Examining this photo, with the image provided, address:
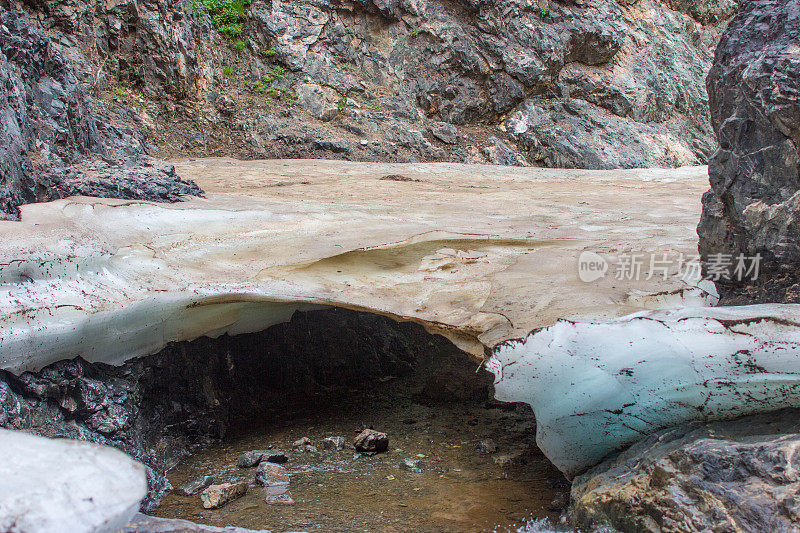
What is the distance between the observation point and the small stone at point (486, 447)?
273 centimetres

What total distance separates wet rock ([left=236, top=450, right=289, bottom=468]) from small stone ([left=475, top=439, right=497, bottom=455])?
0.80 metres

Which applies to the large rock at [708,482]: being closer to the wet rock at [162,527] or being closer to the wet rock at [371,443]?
the wet rock at [162,527]

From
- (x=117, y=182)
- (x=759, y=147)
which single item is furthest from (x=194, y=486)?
(x=759, y=147)

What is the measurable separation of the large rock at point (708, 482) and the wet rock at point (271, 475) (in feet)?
3.65

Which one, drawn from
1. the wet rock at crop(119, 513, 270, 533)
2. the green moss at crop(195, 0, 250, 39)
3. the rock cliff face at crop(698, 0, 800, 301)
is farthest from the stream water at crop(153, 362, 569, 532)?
the green moss at crop(195, 0, 250, 39)

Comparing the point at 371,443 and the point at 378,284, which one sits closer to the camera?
the point at 378,284

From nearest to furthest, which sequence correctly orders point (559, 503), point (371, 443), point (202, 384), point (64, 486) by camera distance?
point (64, 486) → point (559, 503) → point (371, 443) → point (202, 384)

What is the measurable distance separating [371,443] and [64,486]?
1.57 metres

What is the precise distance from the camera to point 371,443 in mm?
2730

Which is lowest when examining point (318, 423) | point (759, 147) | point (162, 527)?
point (318, 423)

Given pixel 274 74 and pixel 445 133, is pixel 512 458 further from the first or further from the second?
pixel 274 74

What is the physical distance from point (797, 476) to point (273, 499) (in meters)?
1.59

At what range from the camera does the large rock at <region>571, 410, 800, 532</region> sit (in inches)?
55.9

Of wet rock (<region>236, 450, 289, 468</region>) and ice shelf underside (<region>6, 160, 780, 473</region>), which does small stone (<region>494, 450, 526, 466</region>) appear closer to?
ice shelf underside (<region>6, 160, 780, 473</region>)
